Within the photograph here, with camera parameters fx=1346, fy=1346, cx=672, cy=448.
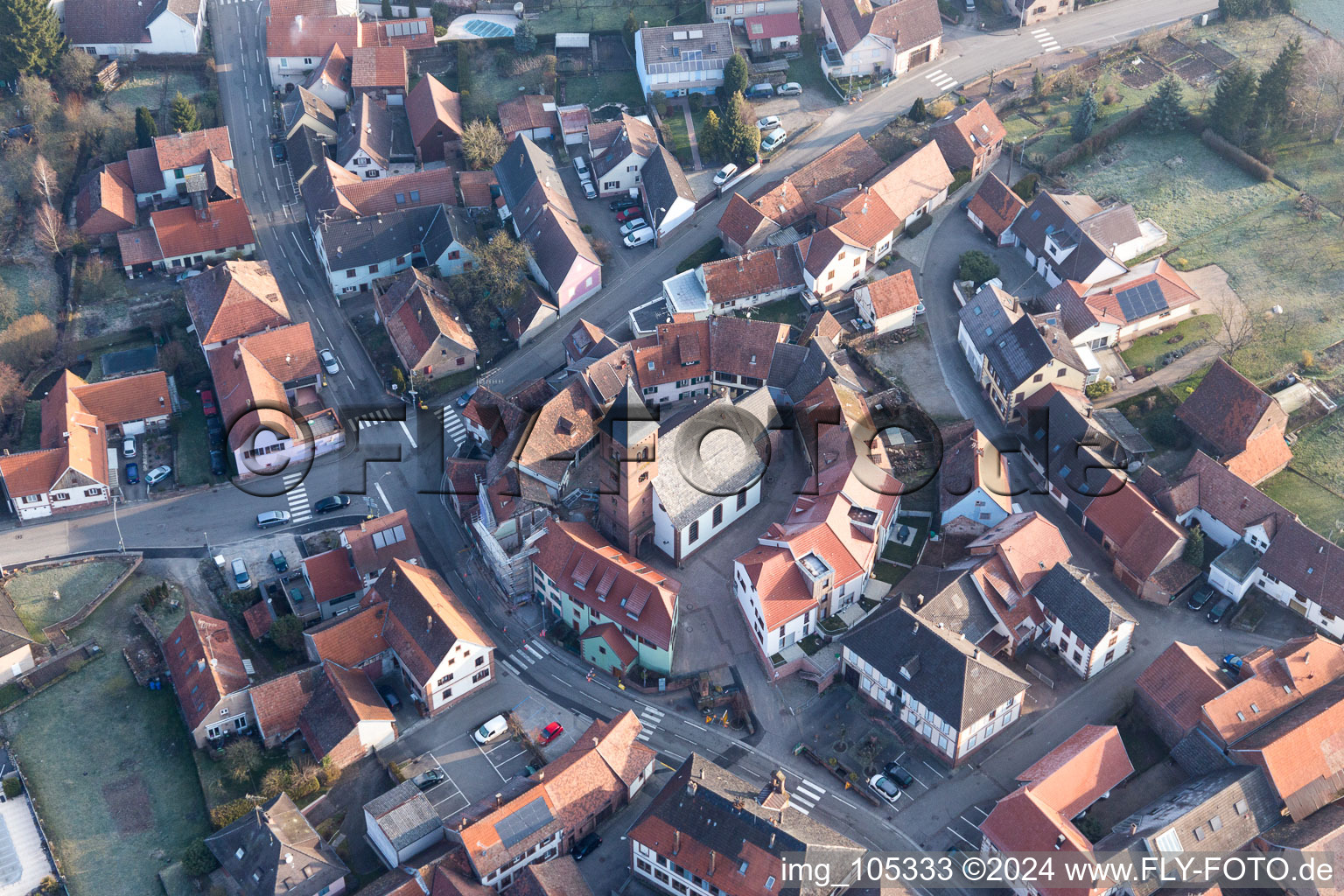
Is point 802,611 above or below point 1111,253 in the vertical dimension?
below

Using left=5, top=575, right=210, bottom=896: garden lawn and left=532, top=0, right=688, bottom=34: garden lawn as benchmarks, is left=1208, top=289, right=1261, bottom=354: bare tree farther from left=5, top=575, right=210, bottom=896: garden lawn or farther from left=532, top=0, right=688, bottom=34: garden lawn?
left=5, top=575, right=210, bottom=896: garden lawn

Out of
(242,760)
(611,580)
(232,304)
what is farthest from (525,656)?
(232,304)

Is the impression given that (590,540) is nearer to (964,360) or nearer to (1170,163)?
(964,360)

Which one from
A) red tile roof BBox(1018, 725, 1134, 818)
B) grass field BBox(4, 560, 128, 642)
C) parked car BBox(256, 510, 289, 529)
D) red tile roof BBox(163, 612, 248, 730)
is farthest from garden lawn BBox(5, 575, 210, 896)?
red tile roof BBox(1018, 725, 1134, 818)

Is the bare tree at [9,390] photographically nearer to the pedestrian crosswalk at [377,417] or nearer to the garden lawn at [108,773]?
the garden lawn at [108,773]

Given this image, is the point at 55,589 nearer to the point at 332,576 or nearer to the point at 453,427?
the point at 332,576

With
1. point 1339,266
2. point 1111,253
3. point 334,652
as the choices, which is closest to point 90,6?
point 334,652
